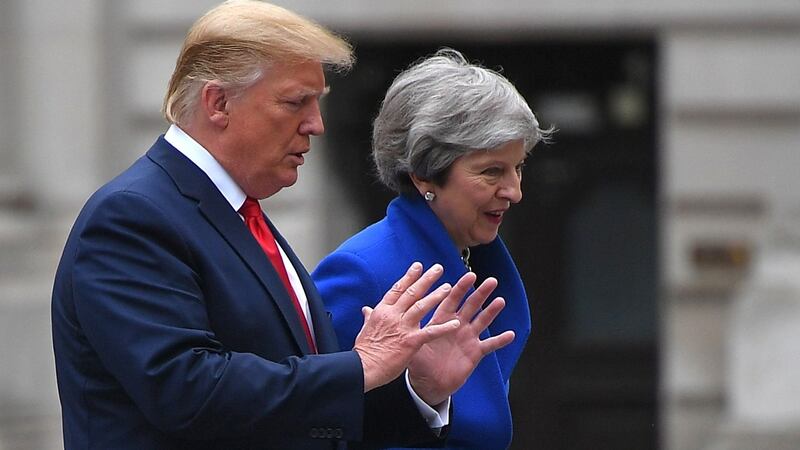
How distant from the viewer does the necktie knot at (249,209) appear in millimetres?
2875

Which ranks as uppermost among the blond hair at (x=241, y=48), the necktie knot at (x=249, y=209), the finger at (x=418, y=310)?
the blond hair at (x=241, y=48)

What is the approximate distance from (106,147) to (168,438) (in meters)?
5.84

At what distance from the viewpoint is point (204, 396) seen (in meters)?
2.50

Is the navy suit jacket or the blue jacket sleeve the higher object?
the navy suit jacket

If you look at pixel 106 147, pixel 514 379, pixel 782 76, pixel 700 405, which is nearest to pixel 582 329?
pixel 514 379

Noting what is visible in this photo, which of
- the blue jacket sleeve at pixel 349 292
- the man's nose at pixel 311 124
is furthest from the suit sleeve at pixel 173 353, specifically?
the blue jacket sleeve at pixel 349 292

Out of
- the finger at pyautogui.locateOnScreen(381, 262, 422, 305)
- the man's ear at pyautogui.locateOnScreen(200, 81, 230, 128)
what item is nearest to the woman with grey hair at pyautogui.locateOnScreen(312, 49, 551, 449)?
the finger at pyautogui.locateOnScreen(381, 262, 422, 305)

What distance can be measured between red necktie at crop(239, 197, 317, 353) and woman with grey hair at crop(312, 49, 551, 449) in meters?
0.43

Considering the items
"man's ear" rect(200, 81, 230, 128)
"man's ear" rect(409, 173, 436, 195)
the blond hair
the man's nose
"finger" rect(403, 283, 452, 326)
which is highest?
the blond hair

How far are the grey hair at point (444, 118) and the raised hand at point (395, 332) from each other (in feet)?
2.16

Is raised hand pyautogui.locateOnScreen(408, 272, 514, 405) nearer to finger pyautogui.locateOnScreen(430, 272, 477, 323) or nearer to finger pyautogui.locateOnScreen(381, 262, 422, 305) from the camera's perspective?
finger pyautogui.locateOnScreen(430, 272, 477, 323)

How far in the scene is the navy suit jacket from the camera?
2.51m

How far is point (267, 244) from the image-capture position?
293 centimetres

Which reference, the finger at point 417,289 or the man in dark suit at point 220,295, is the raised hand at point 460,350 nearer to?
the man in dark suit at point 220,295
